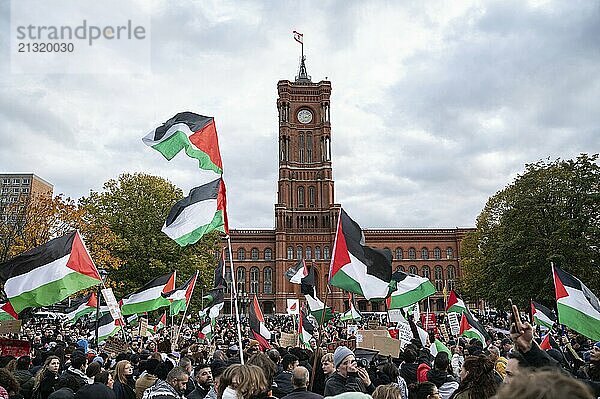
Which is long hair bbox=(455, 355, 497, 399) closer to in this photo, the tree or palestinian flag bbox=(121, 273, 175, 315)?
palestinian flag bbox=(121, 273, 175, 315)

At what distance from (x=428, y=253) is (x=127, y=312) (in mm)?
76910

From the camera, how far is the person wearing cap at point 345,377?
212 inches

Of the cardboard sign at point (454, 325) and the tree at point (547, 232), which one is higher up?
the tree at point (547, 232)

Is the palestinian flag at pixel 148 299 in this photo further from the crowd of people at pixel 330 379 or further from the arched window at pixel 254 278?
the arched window at pixel 254 278

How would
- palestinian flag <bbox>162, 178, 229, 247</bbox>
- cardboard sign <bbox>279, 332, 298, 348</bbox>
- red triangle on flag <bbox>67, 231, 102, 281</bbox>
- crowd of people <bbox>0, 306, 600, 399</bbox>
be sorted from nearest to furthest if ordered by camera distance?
crowd of people <bbox>0, 306, 600, 399</bbox>
palestinian flag <bbox>162, 178, 229, 247</bbox>
red triangle on flag <bbox>67, 231, 102, 281</bbox>
cardboard sign <bbox>279, 332, 298, 348</bbox>

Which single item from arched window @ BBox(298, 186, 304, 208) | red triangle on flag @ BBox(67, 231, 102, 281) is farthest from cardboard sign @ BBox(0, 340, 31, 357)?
arched window @ BBox(298, 186, 304, 208)

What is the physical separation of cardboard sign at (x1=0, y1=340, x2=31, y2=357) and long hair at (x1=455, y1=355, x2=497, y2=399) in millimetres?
8879

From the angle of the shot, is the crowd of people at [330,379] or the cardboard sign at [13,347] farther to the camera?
the cardboard sign at [13,347]

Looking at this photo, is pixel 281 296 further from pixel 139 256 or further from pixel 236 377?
pixel 236 377

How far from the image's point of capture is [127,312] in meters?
14.1

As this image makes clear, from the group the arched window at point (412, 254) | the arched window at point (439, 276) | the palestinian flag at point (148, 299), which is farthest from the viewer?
the arched window at point (412, 254)

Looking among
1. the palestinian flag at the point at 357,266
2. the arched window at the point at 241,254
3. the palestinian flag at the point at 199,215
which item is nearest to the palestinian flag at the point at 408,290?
the palestinian flag at the point at 357,266

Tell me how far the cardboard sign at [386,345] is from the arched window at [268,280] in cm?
7295

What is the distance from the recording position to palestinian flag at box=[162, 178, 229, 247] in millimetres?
8883
